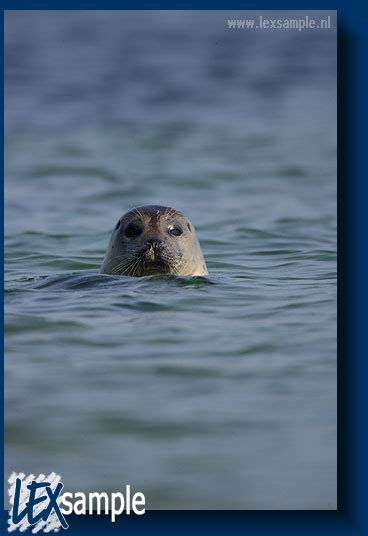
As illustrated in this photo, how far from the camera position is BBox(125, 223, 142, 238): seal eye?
34.3 feet

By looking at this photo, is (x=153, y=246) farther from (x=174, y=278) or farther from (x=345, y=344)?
(x=345, y=344)

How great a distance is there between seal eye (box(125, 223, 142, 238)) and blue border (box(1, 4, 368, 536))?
2833 millimetres

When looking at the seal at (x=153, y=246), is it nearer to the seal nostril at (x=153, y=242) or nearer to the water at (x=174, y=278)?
the seal nostril at (x=153, y=242)

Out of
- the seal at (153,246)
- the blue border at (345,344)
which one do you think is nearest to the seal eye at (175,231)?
the seal at (153,246)

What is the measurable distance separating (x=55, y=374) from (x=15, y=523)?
134cm

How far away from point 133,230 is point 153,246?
1.11 ft

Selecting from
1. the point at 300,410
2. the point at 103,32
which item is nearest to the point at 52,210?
the point at 103,32

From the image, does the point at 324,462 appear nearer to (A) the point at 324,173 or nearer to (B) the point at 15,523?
(B) the point at 15,523

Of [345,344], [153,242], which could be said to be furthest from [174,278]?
[345,344]

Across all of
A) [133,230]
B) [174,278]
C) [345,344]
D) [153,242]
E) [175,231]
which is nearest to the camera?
[345,344]

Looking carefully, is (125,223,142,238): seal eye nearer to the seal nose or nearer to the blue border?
the seal nose

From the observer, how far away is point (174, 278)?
10.1 m

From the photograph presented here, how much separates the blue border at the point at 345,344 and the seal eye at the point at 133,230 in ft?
9.30

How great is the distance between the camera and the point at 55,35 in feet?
37.7
